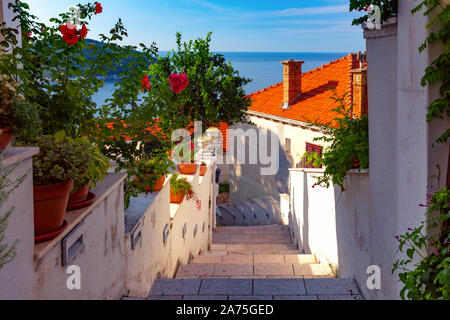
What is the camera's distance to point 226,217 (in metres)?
18.6

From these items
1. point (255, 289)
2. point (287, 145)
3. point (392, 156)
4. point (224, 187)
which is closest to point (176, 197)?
point (255, 289)

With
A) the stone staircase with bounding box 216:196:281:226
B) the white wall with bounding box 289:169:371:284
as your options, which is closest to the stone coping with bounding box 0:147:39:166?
the white wall with bounding box 289:169:371:284

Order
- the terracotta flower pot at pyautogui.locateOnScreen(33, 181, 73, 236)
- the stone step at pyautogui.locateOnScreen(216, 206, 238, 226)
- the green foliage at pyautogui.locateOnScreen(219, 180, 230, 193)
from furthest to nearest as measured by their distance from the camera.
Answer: the green foliage at pyautogui.locateOnScreen(219, 180, 230, 193), the stone step at pyautogui.locateOnScreen(216, 206, 238, 226), the terracotta flower pot at pyautogui.locateOnScreen(33, 181, 73, 236)

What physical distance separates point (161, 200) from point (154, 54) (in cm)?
201

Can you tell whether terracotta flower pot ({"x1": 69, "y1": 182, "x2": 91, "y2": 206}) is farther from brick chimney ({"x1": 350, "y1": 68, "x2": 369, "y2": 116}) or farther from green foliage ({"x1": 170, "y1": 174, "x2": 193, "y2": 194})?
brick chimney ({"x1": 350, "y1": 68, "x2": 369, "y2": 116})

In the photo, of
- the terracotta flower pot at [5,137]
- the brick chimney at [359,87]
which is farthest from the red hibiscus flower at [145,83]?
the brick chimney at [359,87]

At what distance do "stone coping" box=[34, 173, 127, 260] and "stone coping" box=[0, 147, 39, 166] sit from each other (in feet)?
1.68

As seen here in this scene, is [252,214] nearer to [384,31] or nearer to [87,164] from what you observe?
[384,31]

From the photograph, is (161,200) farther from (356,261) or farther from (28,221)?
(28,221)

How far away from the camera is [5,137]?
83.4 inches

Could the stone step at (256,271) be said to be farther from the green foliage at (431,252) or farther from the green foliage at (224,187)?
the green foliage at (224,187)

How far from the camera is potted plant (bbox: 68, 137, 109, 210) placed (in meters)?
2.68

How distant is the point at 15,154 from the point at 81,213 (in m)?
0.92
